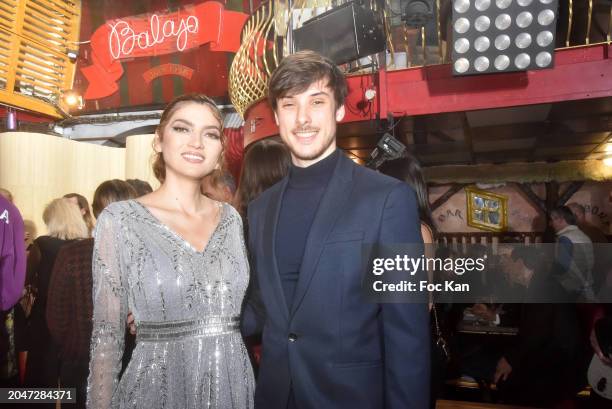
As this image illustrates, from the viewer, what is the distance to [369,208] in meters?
1.39

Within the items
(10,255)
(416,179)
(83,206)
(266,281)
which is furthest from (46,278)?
(416,179)

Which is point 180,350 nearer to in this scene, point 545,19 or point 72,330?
point 72,330

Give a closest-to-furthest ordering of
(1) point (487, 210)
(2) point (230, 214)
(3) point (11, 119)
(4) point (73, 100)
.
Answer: (2) point (230, 214) → (3) point (11, 119) → (1) point (487, 210) → (4) point (73, 100)

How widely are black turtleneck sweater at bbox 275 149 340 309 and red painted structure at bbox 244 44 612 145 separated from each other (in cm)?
225

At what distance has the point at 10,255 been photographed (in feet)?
9.34

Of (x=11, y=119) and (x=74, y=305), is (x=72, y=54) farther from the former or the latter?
(x=74, y=305)

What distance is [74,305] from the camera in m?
2.63

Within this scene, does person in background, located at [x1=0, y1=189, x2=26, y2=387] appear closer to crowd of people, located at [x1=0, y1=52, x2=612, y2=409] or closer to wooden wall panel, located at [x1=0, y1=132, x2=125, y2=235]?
crowd of people, located at [x1=0, y1=52, x2=612, y2=409]

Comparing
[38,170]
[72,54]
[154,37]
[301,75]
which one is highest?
[154,37]

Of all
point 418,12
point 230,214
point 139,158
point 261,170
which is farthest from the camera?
point 139,158

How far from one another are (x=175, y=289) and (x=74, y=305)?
1.41 m

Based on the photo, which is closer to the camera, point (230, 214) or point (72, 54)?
point (230, 214)

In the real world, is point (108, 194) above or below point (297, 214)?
above

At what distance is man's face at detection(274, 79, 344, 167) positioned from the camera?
1565 mm
